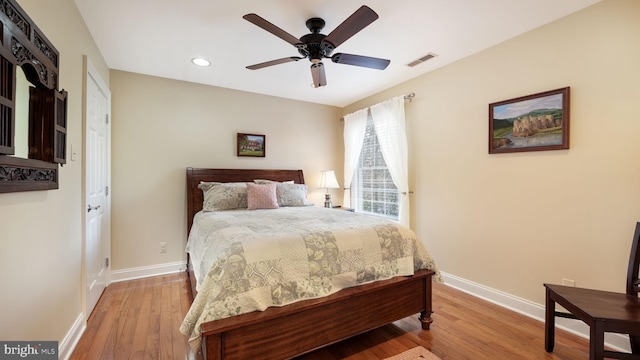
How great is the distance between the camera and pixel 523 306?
2.36m

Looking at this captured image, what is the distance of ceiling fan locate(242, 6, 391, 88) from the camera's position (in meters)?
1.73

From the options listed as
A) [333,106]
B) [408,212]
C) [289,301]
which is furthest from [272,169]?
[289,301]

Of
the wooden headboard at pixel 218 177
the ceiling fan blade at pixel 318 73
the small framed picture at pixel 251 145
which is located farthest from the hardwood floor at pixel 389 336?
the ceiling fan blade at pixel 318 73

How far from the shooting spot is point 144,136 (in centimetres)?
325

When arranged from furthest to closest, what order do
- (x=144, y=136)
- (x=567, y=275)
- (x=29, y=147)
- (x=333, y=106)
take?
(x=333, y=106)
(x=144, y=136)
(x=567, y=275)
(x=29, y=147)

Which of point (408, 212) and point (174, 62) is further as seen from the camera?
point (408, 212)

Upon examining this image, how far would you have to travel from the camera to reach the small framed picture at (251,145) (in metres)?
3.83

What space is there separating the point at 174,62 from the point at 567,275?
4208 millimetres

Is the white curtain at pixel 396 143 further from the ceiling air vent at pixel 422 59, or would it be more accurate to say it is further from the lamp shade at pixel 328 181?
the lamp shade at pixel 328 181

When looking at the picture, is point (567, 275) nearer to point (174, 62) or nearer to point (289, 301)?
point (289, 301)

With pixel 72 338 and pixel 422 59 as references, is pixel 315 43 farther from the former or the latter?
pixel 72 338

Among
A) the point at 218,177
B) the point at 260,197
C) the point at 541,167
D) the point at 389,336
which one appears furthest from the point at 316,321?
the point at 218,177

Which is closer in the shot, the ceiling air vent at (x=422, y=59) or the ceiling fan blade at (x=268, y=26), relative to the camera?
the ceiling fan blade at (x=268, y=26)

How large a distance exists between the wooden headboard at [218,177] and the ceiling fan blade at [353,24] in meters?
2.30
